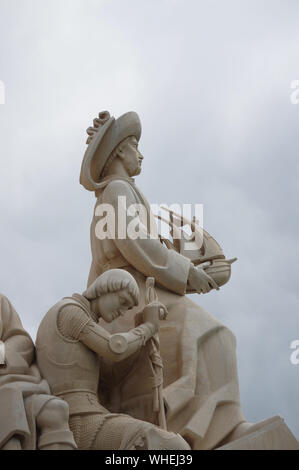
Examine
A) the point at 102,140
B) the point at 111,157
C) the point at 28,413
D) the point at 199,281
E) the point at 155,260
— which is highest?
the point at 102,140

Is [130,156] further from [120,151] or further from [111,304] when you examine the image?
[111,304]

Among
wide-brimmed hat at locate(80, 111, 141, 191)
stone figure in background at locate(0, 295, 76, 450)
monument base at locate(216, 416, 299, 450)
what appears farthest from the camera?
wide-brimmed hat at locate(80, 111, 141, 191)

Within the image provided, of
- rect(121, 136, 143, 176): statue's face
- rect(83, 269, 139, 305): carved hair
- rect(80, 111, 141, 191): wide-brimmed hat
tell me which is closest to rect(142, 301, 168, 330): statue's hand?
rect(83, 269, 139, 305): carved hair

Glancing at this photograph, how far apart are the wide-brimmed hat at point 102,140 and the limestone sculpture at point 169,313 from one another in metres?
0.01

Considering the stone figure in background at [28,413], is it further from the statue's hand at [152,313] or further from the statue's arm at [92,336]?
the statue's hand at [152,313]

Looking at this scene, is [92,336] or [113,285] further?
[113,285]

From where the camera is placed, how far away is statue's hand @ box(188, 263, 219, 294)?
9.18 metres

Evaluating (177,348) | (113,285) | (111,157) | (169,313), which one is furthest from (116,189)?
(177,348)

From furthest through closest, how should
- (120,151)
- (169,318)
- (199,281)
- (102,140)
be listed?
(120,151) < (102,140) < (199,281) < (169,318)

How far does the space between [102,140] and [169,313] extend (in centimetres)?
194

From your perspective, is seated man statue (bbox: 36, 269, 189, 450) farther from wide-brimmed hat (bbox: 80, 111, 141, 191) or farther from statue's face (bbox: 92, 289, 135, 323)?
wide-brimmed hat (bbox: 80, 111, 141, 191)

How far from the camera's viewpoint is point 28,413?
7.14 meters

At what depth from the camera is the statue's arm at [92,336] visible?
306 inches

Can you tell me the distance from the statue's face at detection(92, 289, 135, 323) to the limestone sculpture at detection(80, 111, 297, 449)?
46 cm
